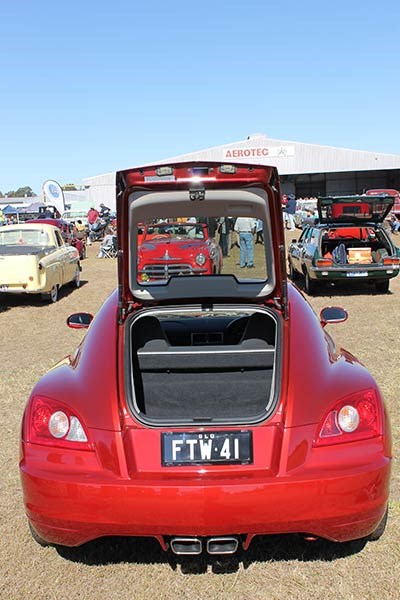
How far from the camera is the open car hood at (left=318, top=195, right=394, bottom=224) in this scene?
33.6 ft

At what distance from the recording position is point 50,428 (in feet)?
8.89

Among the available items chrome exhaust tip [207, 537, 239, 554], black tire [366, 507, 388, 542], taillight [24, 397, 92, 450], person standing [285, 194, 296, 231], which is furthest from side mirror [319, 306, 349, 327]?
person standing [285, 194, 296, 231]

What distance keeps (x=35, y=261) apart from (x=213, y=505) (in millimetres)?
9003

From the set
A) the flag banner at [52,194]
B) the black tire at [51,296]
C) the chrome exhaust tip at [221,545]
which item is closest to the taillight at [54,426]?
the chrome exhaust tip at [221,545]

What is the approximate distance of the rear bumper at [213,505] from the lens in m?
2.41

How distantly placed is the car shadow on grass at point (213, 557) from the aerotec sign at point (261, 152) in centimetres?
5280

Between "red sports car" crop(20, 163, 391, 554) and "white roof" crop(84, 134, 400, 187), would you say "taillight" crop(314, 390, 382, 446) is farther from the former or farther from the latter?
"white roof" crop(84, 134, 400, 187)

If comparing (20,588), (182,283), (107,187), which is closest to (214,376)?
(182,283)

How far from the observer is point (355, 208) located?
10609 millimetres

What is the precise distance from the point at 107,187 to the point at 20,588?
59.6 metres

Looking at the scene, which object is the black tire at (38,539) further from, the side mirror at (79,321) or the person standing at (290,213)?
the person standing at (290,213)

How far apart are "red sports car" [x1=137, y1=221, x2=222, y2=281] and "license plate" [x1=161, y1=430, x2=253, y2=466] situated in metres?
7.99

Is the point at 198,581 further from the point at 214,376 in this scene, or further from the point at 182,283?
the point at 182,283

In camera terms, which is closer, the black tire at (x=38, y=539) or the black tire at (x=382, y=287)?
the black tire at (x=38, y=539)
